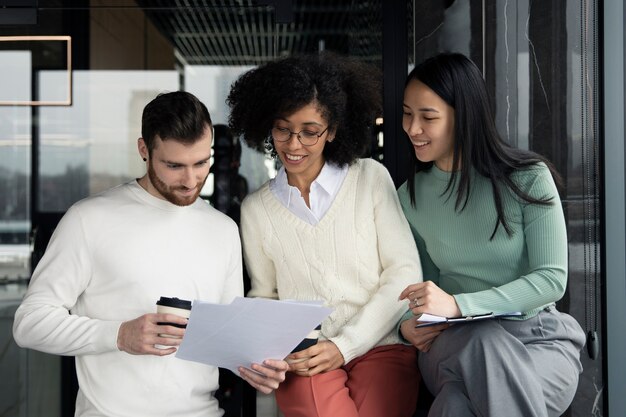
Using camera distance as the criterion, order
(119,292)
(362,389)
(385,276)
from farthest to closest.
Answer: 1. (385,276)
2. (362,389)
3. (119,292)

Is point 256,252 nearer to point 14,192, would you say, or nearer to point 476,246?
point 476,246

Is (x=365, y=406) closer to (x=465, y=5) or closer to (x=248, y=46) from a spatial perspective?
(x=465, y=5)

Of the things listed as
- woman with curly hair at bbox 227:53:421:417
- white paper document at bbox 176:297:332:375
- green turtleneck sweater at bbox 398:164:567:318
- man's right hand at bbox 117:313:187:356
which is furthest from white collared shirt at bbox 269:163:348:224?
man's right hand at bbox 117:313:187:356

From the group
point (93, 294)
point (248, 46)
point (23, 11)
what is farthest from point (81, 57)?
point (93, 294)

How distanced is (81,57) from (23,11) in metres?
1.70

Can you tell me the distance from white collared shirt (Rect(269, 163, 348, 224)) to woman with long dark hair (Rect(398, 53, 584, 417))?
0.24 metres

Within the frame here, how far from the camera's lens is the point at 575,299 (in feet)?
9.66

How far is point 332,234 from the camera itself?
2555mm

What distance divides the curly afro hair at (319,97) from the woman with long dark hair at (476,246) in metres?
0.24

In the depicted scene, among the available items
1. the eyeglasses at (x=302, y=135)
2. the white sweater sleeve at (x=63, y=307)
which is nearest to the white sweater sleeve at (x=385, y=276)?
the eyeglasses at (x=302, y=135)

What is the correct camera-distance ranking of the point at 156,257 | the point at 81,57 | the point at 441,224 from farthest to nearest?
the point at 81,57 → the point at 441,224 → the point at 156,257

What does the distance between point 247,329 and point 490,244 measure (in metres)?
0.79

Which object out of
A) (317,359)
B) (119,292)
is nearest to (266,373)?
(317,359)

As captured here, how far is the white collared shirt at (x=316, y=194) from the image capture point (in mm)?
2584
